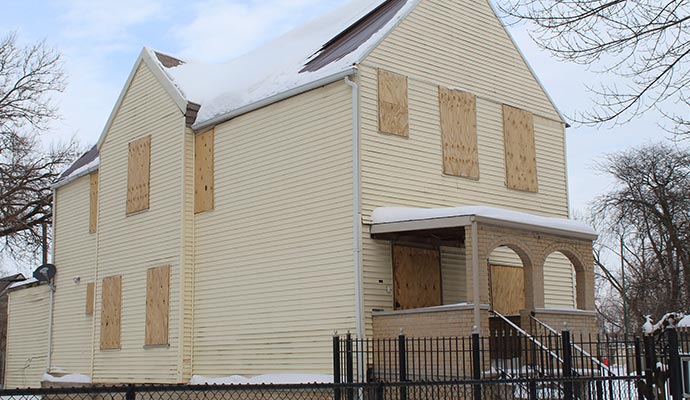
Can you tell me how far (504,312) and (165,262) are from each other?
8.48 m

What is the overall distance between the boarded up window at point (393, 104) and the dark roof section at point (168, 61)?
26.3 feet

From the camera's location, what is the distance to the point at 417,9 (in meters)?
19.7

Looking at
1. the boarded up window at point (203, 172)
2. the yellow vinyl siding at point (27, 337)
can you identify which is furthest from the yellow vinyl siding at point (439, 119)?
the yellow vinyl siding at point (27, 337)

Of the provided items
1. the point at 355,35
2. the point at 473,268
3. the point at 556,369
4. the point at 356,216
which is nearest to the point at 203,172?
the point at 355,35

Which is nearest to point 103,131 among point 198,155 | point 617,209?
point 198,155

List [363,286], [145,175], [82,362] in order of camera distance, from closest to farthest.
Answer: [363,286] → [145,175] → [82,362]

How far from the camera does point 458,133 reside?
19.7 metres

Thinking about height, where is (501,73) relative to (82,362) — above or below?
above

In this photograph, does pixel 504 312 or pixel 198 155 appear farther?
pixel 198 155

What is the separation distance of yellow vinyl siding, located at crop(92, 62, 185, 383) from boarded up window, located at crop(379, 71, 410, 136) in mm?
5955

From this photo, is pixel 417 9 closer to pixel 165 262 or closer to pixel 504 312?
pixel 504 312

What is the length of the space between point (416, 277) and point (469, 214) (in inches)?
110

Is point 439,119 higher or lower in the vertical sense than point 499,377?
higher

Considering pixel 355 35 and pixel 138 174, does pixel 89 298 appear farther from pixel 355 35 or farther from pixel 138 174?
pixel 355 35
